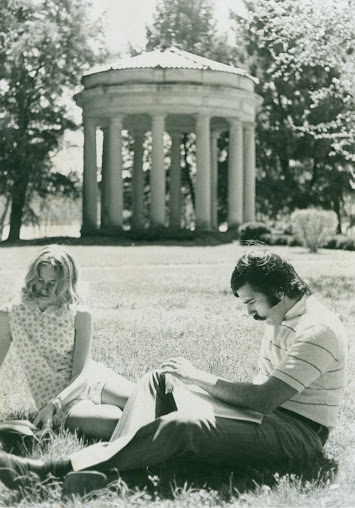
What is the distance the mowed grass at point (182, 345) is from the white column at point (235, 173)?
12506mm

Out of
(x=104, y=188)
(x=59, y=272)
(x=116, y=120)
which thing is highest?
(x=116, y=120)

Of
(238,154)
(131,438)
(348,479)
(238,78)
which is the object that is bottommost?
(348,479)

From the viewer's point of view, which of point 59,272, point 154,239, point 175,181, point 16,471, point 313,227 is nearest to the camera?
point 16,471

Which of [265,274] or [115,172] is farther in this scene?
[115,172]

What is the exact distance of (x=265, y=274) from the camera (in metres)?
4.79

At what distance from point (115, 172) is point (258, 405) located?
34.1m

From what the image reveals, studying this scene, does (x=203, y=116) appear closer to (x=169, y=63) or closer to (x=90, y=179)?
(x=169, y=63)

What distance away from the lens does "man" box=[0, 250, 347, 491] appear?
457cm

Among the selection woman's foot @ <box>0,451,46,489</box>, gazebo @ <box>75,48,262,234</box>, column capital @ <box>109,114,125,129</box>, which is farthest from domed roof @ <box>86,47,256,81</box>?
woman's foot @ <box>0,451,46,489</box>

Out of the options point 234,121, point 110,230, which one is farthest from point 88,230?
point 234,121

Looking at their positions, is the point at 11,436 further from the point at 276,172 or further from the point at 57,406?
the point at 276,172

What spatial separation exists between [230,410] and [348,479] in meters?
0.81

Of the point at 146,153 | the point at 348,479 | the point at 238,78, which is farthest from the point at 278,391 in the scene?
the point at 146,153

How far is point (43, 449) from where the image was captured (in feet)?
17.4
